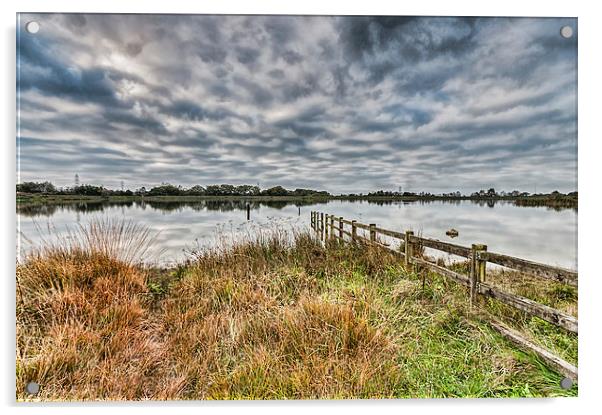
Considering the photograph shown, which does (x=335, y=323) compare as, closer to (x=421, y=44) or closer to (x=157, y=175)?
(x=157, y=175)

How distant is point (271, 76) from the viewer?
2.67 metres

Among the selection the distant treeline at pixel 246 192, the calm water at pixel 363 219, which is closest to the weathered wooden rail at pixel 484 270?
the calm water at pixel 363 219

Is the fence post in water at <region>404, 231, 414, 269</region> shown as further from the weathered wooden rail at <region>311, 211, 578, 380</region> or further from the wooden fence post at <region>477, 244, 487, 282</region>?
the wooden fence post at <region>477, 244, 487, 282</region>

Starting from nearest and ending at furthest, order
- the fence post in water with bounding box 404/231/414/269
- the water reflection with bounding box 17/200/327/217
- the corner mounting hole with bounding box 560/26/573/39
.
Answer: the water reflection with bounding box 17/200/327/217 → the corner mounting hole with bounding box 560/26/573/39 → the fence post in water with bounding box 404/231/414/269

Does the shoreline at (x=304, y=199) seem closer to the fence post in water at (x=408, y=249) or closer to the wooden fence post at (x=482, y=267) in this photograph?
the wooden fence post at (x=482, y=267)

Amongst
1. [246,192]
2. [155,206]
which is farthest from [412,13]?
[155,206]

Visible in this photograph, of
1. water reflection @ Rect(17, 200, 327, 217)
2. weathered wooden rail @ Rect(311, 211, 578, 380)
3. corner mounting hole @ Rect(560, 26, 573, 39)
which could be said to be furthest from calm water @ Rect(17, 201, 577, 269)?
corner mounting hole @ Rect(560, 26, 573, 39)

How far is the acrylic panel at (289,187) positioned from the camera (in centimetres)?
233

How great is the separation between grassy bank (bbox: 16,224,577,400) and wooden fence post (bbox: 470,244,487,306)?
0.08 meters

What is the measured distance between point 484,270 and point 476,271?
0.06 m

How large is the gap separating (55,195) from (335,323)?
224cm

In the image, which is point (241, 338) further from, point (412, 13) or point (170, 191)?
point (412, 13)

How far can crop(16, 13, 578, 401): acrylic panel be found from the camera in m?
2.33

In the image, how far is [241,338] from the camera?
246 centimetres
